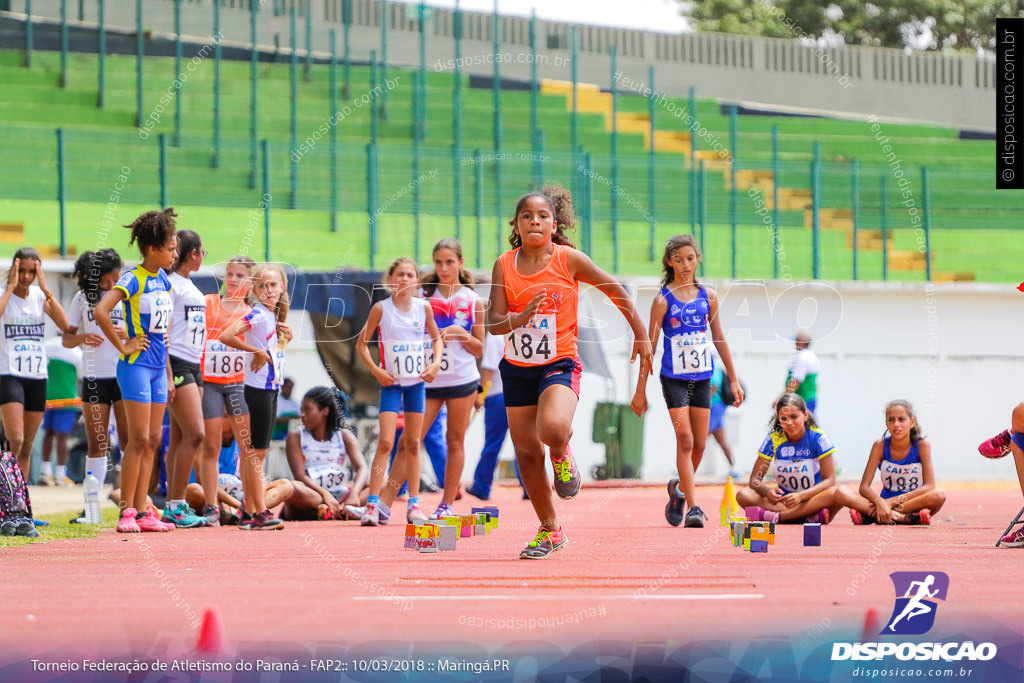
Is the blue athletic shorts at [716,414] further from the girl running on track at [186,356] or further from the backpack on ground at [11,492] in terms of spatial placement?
the backpack on ground at [11,492]

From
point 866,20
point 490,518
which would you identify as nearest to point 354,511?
point 490,518

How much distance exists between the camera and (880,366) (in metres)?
21.0

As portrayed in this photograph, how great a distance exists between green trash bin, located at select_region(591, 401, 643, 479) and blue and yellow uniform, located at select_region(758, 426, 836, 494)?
281 inches

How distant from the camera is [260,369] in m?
10.5

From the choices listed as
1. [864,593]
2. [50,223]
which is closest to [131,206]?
[50,223]

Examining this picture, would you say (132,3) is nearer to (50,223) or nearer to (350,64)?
(350,64)

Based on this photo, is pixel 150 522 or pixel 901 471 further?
pixel 901 471

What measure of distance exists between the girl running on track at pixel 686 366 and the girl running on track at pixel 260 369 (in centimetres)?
294

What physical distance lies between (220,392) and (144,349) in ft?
3.24

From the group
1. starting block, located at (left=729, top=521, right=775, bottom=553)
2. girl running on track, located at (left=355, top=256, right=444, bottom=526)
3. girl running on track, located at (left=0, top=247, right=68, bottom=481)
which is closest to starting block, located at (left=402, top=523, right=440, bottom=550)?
girl running on track, located at (left=355, top=256, right=444, bottom=526)

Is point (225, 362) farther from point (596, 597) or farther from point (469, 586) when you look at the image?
point (596, 597)

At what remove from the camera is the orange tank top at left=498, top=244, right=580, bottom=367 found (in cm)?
779

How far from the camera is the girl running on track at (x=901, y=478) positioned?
35.7ft

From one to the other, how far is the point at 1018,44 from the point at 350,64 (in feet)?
62.0
